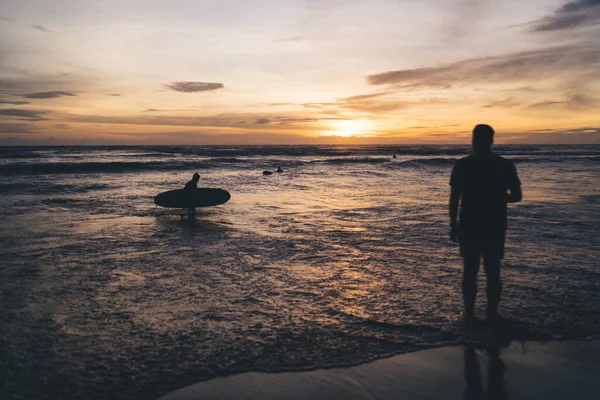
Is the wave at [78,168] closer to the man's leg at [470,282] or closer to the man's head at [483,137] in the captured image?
the man's leg at [470,282]

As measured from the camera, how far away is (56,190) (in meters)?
20.0

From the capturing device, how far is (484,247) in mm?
4602

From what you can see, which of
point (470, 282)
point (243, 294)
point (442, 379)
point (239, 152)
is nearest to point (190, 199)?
point (243, 294)

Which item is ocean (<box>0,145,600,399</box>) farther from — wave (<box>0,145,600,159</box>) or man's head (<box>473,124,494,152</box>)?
wave (<box>0,145,600,159</box>)

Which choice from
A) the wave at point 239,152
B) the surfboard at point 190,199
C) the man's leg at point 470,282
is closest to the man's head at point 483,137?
the man's leg at point 470,282

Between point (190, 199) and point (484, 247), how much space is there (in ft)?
34.6

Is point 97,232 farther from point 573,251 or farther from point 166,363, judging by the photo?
point 573,251

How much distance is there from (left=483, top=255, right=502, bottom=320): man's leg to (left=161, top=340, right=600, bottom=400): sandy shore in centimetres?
52

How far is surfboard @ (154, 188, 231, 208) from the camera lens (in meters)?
13.5

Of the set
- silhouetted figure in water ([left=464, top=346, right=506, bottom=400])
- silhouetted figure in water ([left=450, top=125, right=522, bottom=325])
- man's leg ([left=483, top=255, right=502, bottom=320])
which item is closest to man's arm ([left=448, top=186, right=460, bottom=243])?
silhouetted figure in water ([left=450, top=125, right=522, bottom=325])

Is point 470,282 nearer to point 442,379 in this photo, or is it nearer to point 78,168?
point 442,379

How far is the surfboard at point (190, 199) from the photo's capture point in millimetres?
13477

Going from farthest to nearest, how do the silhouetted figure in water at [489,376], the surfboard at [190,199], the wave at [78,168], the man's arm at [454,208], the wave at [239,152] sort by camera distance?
the wave at [239,152]
the wave at [78,168]
the surfboard at [190,199]
the man's arm at [454,208]
the silhouetted figure in water at [489,376]

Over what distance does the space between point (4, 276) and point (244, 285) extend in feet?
13.3
